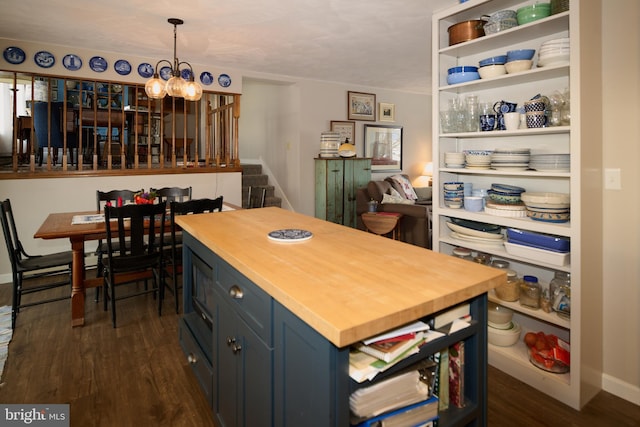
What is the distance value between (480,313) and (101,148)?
7.15 meters

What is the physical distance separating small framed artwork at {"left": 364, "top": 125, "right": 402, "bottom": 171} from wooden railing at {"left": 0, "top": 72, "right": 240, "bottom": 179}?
2348 millimetres

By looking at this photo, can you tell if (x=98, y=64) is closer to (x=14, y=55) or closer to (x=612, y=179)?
(x=14, y=55)

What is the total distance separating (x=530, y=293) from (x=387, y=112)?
204 inches

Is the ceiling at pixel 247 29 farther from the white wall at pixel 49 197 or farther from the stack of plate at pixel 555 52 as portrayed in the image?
the white wall at pixel 49 197

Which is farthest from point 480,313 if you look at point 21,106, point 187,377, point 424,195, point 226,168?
point 21,106

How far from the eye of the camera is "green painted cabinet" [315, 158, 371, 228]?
18.6 feet

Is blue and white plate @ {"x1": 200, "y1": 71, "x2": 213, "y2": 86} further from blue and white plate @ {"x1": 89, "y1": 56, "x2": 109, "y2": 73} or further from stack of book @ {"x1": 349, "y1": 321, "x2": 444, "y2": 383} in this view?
stack of book @ {"x1": 349, "y1": 321, "x2": 444, "y2": 383}

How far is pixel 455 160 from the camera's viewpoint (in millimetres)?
2621

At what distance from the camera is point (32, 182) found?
4.01m

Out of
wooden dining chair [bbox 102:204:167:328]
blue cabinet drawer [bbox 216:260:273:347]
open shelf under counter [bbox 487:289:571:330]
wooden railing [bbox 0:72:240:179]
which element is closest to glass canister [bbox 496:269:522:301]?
open shelf under counter [bbox 487:289:571:330]

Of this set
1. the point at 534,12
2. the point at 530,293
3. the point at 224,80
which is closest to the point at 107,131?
the point at 224,80

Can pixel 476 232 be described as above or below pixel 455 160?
below

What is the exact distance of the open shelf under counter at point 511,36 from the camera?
2065 mm

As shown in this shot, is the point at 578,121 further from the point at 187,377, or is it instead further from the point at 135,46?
the point at 135,46
